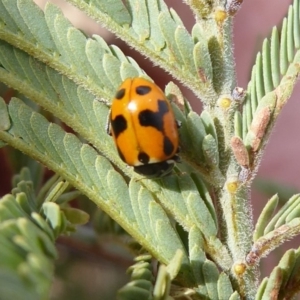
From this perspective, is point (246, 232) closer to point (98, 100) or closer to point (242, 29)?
point (98, 100)

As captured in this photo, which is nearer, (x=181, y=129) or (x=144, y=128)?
(x=181, y=129)

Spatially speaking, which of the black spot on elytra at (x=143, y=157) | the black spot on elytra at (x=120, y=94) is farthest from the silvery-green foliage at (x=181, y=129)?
the black spot on elytra at (x=143, y=157)

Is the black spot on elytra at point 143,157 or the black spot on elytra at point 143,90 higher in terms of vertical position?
the black spot on elytra at point 143,90

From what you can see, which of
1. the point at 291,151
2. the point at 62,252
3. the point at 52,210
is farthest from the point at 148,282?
the point at 291,151

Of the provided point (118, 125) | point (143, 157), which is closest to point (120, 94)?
point (118, 125)

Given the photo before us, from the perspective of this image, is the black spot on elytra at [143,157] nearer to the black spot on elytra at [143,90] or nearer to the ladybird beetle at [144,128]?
the ladybird beetle at [144,128]

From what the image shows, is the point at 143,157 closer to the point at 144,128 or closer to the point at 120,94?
the point at 144,128
